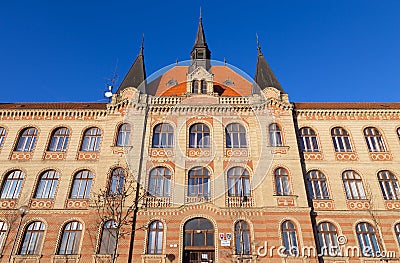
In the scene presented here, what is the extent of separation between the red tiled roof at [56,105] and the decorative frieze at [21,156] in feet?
13.3

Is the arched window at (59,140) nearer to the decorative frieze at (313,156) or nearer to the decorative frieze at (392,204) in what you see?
the decorative frieze at (313,156)

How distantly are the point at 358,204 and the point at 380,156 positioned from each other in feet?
15.7

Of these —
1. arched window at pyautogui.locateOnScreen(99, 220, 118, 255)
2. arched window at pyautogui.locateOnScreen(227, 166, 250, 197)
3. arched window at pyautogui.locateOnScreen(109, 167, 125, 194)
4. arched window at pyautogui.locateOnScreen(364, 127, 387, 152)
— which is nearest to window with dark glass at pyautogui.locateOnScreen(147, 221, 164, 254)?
arched window at pyautogui.locateOnScreen(99, 220, 118, 255)

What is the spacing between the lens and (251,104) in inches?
989

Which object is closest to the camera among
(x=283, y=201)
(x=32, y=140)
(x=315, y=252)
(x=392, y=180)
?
(x=315, y=252)

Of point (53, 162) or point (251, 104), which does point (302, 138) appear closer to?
point (251, 104)

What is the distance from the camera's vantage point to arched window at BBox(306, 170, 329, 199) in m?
21.9

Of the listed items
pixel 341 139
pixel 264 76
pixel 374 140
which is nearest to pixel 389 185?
pixel 374 140

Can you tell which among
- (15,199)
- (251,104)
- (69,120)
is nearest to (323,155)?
(251,104)

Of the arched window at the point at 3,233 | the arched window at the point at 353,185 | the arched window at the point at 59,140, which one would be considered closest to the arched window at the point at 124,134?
the arched window at the point at 59,140

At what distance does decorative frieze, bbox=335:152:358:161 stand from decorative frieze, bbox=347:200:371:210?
11.0 feet

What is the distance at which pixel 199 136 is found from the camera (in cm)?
2412

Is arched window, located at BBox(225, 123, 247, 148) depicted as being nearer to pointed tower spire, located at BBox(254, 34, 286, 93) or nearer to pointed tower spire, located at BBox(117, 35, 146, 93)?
pointed tower spire, located at BBox(254, 34, 286, 93)

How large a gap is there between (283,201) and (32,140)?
20102 millimetres
